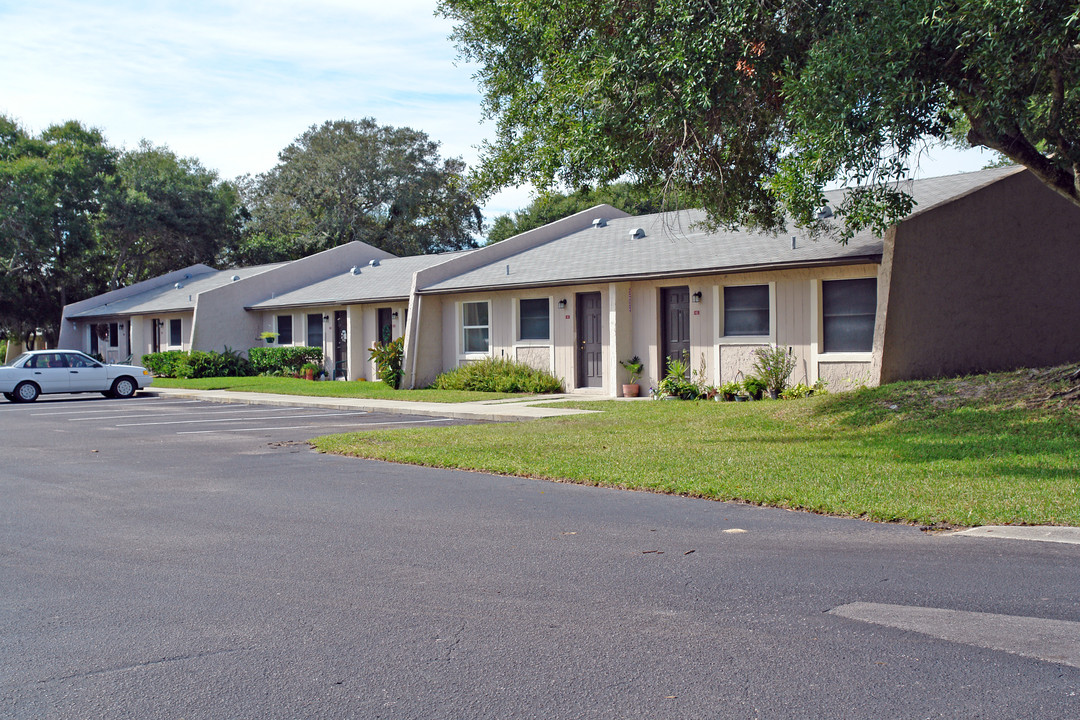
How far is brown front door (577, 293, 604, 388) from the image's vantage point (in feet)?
75.7

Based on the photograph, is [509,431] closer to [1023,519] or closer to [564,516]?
[564,516]

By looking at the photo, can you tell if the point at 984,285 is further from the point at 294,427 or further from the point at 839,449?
the point at 294,427

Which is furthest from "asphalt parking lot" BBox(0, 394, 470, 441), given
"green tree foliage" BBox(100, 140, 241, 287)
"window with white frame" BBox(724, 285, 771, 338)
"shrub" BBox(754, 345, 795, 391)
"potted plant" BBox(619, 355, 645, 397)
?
"green tree foliage" BBox(100, 140, 241, 287)

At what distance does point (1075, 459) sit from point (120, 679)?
9.84m

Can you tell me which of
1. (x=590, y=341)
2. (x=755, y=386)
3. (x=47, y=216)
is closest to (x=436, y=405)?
(x=590, y=341)

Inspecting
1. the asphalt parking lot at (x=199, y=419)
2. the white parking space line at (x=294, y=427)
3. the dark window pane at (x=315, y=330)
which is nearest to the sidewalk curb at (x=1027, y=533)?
the asphalt parking lot at (x=199, y=419)

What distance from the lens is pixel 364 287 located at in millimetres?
32375

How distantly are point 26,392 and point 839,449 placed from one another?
855 inches

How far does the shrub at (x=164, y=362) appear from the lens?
34.5 meters

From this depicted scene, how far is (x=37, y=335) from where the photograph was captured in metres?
52.6

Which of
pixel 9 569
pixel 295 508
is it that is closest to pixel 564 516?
pixel 295 508

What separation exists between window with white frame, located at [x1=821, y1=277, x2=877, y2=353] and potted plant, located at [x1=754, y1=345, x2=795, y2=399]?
2.60 feet

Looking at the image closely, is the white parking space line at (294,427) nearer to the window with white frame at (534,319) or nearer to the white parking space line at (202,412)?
the white parking space line at (202,412)

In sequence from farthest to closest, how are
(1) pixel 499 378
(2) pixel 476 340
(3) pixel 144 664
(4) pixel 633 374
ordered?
(2) pixel 476 340 → (1) pixel 499 378 → (4) pixel 633 374 → (3) pixel 144 664
